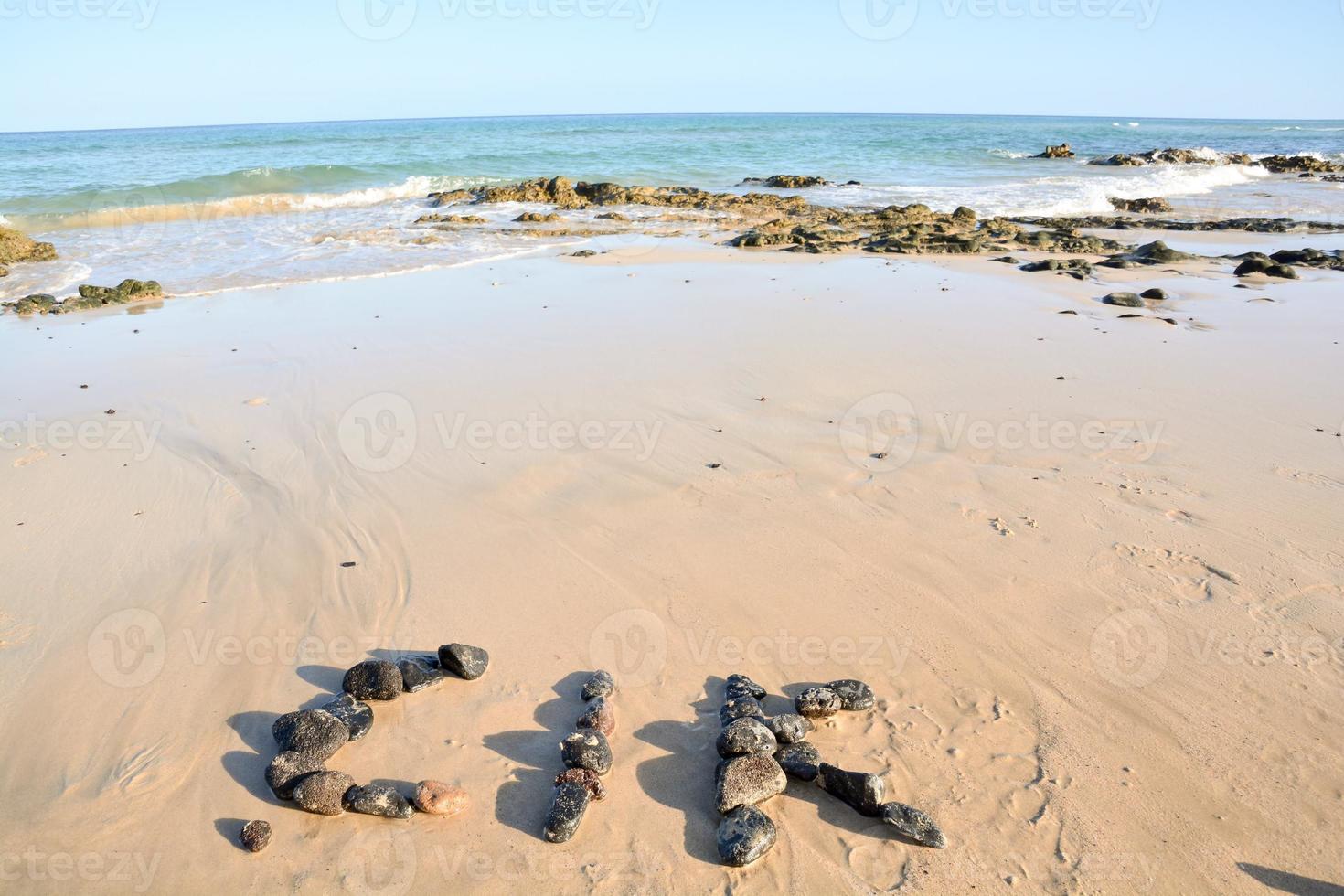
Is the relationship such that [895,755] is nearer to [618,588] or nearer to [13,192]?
[618,588]

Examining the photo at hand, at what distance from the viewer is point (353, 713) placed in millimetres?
2967

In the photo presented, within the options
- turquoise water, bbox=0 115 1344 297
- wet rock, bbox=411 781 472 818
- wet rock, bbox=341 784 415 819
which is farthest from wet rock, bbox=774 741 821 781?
turquoise water, bbox=0 115 1344 297

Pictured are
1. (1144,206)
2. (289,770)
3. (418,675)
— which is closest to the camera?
(289,770)

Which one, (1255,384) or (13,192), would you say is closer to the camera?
(1255,384)

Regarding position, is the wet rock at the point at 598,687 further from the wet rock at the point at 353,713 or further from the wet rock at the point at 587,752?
the wet rock at the point at 353,713

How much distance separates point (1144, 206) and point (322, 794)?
20332 mm

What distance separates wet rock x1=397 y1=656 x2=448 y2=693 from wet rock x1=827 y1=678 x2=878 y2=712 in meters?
1.59

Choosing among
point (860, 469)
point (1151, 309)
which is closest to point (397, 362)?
point (860, 469)

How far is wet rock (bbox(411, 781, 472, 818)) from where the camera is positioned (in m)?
2.60

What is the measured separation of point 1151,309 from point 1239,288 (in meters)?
→ 2.12

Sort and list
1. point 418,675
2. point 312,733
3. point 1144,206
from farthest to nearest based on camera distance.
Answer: point 1144,206 < point 418,675 < point 312,733

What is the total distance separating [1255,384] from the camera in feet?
20.5

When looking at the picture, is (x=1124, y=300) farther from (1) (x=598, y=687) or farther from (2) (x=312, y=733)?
(2) (x=312, y=733)

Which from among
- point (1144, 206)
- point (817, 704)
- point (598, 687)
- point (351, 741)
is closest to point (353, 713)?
point (351, 741)
